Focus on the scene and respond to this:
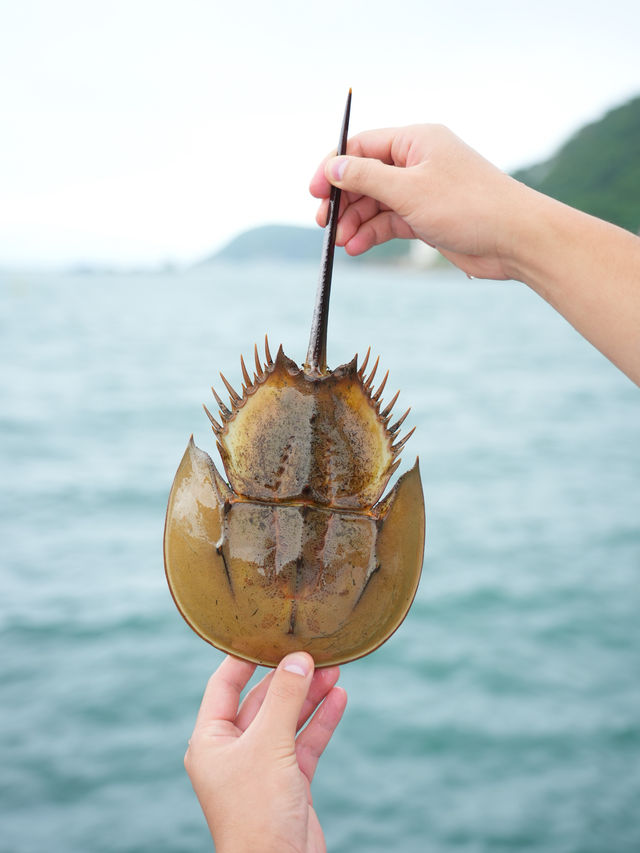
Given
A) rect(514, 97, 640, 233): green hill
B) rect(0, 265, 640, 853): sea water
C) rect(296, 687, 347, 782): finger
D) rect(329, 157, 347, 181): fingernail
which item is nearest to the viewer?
rect(329, 157, 347, 181): fingernail

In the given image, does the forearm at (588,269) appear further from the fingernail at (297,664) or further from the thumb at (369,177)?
the fingernail at (297,664)

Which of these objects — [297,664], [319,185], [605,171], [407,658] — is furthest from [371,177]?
[605,171]

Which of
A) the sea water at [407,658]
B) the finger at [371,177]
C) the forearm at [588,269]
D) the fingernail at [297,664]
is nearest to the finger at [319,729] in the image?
the fingernail at [297,664]

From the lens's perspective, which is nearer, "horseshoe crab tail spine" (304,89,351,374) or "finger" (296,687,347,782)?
"horseshoe crab tail spine" (304,89,351,374)

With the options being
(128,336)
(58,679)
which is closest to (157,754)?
(58,679)

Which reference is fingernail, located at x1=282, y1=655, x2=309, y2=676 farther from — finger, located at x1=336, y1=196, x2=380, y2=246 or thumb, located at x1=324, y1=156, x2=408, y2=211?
finger, located at x1=336, y1=196, x2=380, y2=246

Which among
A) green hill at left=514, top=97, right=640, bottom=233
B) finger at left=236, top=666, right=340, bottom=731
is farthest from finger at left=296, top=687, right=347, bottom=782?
green hill at left=514, top=97, right=640, bottom=233
